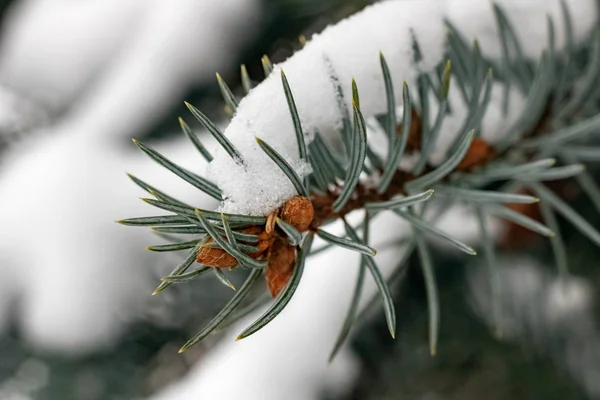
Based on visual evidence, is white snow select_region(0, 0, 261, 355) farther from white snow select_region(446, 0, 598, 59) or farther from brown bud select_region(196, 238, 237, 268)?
brown bud select_region(196, 238, 237, 268)

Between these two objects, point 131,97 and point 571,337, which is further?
point 131,97

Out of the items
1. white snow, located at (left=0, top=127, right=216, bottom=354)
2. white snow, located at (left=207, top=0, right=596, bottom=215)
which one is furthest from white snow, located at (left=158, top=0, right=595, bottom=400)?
white snow, located at (left=0, top=127, right=216, bottom=354)

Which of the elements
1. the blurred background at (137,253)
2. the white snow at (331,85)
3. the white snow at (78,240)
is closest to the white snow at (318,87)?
the white snow at (331,85)

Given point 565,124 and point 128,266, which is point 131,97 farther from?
point 565,124

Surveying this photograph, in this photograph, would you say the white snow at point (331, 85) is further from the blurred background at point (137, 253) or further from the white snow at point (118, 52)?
the white snow at point (118, 52)

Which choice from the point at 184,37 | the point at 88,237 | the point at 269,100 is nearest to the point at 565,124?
the point at 269,100

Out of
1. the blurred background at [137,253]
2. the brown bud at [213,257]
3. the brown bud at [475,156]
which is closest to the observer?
the brown bud at [213,257]
